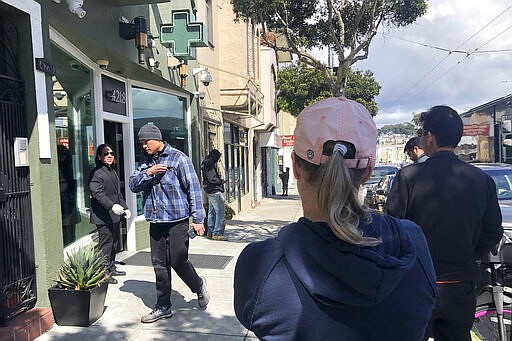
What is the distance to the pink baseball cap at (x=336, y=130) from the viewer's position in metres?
1.26

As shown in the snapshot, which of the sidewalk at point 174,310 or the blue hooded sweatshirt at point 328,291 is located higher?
the blue hooded sweatshirt at point 328,291

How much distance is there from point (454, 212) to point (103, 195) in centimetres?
421

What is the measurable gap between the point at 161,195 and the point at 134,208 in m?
3.52

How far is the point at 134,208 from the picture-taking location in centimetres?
761

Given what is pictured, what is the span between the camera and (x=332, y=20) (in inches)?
369

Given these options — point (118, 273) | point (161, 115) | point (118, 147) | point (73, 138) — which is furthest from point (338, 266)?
point (161, 115)

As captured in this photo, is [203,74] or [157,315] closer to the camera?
[157,315]

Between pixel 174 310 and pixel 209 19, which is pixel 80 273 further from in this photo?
pixel 209 19

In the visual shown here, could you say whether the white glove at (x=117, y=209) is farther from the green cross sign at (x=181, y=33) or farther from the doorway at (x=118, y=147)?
the green cross sign at (x=181, y=33)

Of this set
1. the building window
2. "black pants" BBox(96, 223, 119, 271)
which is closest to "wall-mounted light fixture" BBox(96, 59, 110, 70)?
"black pants" BBox(96, 223, 119, 271)

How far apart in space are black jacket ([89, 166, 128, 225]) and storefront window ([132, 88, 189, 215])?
7.40 feet

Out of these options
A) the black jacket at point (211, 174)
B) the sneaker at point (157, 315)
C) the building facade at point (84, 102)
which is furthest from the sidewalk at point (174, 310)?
the black jacket at point (211, 174)

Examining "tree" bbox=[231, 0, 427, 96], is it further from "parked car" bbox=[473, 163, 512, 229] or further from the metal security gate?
the metal security gate

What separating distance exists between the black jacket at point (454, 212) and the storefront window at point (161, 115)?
6108mm
